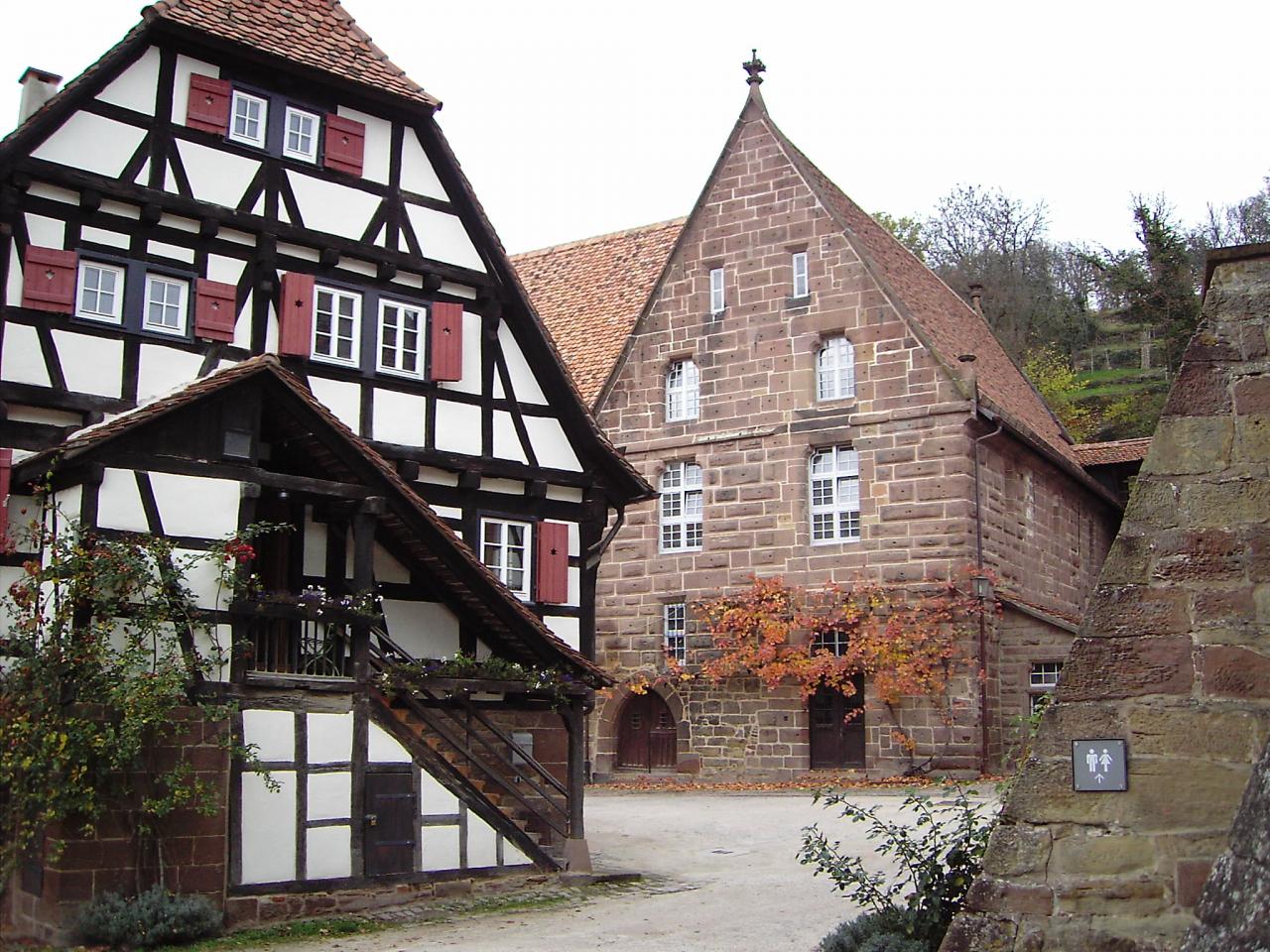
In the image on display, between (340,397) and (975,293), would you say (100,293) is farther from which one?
(975,293)

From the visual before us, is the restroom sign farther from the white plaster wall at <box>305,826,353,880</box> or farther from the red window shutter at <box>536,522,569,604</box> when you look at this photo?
the red window shutter at <box>536,522,569,604</box>

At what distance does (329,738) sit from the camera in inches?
503

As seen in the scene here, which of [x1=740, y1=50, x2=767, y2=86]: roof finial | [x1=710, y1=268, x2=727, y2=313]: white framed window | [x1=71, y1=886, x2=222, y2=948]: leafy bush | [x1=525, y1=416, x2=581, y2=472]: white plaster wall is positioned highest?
[x1=740, y1=50, x2=767, y2=86]: roof finial

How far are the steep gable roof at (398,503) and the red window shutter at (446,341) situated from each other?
6.34ft

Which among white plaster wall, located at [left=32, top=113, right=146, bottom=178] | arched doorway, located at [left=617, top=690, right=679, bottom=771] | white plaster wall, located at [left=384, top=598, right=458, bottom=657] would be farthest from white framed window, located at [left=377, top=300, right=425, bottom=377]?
arched doorway, located at [left=617, top=690, right=679, bottom=771]

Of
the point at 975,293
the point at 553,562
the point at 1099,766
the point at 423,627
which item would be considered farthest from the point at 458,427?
the point at 975,293

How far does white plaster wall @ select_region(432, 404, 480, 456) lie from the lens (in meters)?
16.2

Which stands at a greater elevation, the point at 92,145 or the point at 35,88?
the point at 35,88

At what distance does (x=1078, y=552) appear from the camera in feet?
95.9

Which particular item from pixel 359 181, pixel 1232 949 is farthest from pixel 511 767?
pixel 1232 949

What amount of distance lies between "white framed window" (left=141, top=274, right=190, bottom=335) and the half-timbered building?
0.02 m

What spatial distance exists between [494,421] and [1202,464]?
10154 mm

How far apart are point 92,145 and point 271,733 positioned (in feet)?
19.1

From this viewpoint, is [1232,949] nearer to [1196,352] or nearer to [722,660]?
[1196,352]
